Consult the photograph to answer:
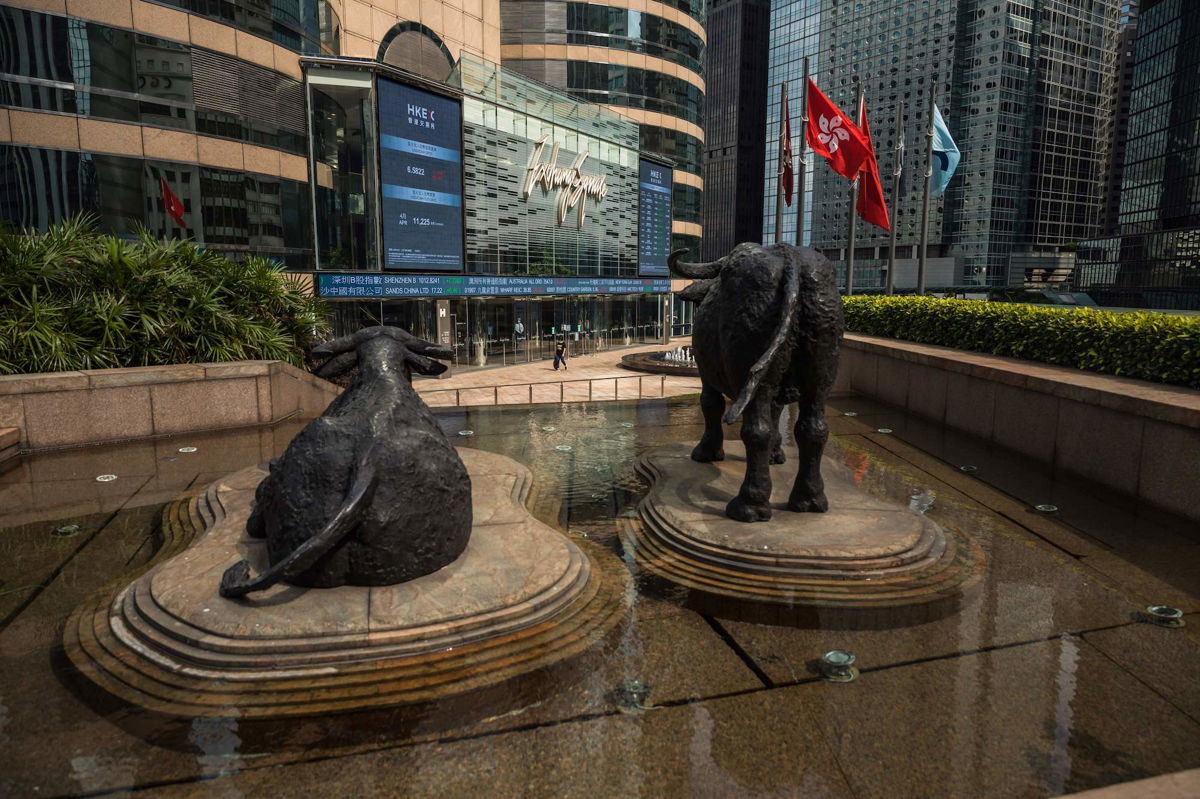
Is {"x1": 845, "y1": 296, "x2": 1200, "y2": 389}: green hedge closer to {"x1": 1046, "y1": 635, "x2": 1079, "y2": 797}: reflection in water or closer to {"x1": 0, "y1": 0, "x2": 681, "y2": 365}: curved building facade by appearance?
{"x1": 1046, "y1": 635, "x2": 1079, "y2": 797}: reflection in water

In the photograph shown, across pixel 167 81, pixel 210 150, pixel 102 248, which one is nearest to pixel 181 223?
pixel 210 150

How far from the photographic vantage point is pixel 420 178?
27094mm

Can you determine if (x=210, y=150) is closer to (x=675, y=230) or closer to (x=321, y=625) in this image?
(x=321, y=625)

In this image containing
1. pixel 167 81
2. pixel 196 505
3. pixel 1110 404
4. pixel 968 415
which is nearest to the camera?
pixel 196 505

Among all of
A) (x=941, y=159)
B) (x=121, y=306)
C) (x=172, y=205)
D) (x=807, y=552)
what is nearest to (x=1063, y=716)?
(x=807, y=552)

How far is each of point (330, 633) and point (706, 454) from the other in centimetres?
478

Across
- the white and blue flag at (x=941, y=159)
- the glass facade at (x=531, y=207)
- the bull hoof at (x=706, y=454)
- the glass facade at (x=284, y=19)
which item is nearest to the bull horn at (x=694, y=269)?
the bull hoof at (x=706, y=454)

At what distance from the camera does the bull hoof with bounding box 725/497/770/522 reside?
5.79 m

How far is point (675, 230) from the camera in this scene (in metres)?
49.6

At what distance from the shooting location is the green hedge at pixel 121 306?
922 centimetres

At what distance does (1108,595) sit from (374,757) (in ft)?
16.3

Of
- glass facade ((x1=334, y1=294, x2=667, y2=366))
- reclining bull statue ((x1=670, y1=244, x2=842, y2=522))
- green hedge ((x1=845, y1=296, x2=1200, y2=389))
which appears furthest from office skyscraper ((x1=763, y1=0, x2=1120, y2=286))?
reclining bull statue ((x1=670, y1=244, x2=842, y2=522))

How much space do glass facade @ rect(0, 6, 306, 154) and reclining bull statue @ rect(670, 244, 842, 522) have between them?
23.3m

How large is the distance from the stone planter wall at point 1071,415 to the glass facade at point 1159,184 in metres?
73.3
